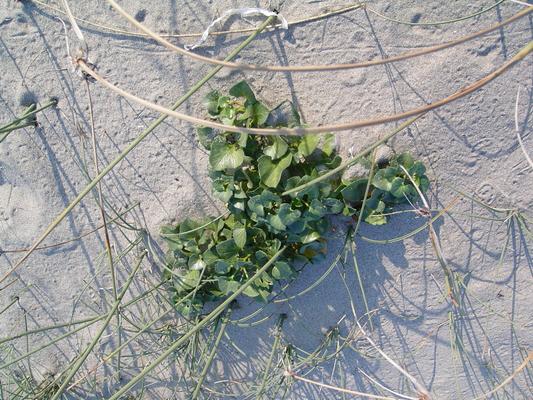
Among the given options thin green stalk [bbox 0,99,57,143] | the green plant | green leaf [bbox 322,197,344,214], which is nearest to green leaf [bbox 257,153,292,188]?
the green plant

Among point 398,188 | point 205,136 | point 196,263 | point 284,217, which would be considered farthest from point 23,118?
point 398,188

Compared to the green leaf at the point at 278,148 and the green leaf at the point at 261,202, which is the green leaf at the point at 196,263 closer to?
the green leaf at the point at 261,202

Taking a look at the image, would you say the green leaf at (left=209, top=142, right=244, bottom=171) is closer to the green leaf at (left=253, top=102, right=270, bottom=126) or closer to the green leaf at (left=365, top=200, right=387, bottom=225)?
the green leaf at (left=253, top=102, right=270, bottom=126)

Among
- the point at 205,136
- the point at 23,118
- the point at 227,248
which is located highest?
the point at 23,118

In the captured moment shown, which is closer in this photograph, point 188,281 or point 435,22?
point 435,22

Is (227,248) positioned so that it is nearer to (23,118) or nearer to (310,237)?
(310,237)

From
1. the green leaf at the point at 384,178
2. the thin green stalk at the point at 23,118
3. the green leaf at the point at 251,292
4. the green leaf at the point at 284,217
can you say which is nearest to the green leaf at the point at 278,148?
the green leaf at the point at 284,217

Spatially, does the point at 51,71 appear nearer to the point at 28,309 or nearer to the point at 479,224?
the point at 28,309
